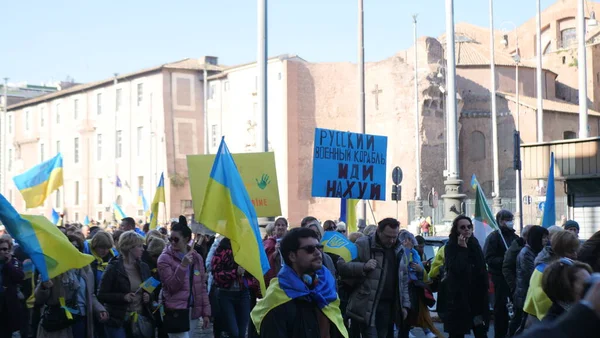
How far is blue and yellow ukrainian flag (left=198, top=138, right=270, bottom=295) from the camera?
26.7ft

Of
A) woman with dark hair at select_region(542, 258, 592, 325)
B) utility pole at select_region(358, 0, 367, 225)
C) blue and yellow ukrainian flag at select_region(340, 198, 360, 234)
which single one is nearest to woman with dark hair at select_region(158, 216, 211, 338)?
blue and yellow ukrainian flag at select_region(340, 198, 360, 234)

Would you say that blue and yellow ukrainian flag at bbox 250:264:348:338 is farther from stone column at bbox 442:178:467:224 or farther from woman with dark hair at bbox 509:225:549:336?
stone column at bbox 442:178:467:224

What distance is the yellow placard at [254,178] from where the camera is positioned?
12023mm

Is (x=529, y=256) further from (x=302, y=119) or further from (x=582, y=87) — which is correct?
(x=302, y=119)

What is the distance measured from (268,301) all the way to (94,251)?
4.83 meters

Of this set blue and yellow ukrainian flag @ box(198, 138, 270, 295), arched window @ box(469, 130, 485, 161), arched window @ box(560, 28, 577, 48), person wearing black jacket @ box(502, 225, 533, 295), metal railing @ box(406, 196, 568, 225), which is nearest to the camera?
blue and yellow ukrainian flag @ box(198, 138, 270, 295)

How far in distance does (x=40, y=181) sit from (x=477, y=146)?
46780 millimetres

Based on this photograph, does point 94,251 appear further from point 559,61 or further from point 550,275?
point 559,61

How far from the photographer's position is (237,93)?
216ft

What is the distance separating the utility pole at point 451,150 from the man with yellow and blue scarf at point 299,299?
13614mm

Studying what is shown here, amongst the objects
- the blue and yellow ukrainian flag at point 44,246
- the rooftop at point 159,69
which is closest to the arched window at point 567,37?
the rooftop at point 159,69

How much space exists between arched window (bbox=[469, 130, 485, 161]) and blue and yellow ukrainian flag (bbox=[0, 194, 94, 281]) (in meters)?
57.0

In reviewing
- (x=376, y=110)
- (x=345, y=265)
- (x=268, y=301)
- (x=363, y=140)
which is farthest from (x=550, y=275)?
(x=376, y=110)

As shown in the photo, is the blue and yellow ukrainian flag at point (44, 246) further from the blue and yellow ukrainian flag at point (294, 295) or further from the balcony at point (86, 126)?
the balcony at point (86, 126)
